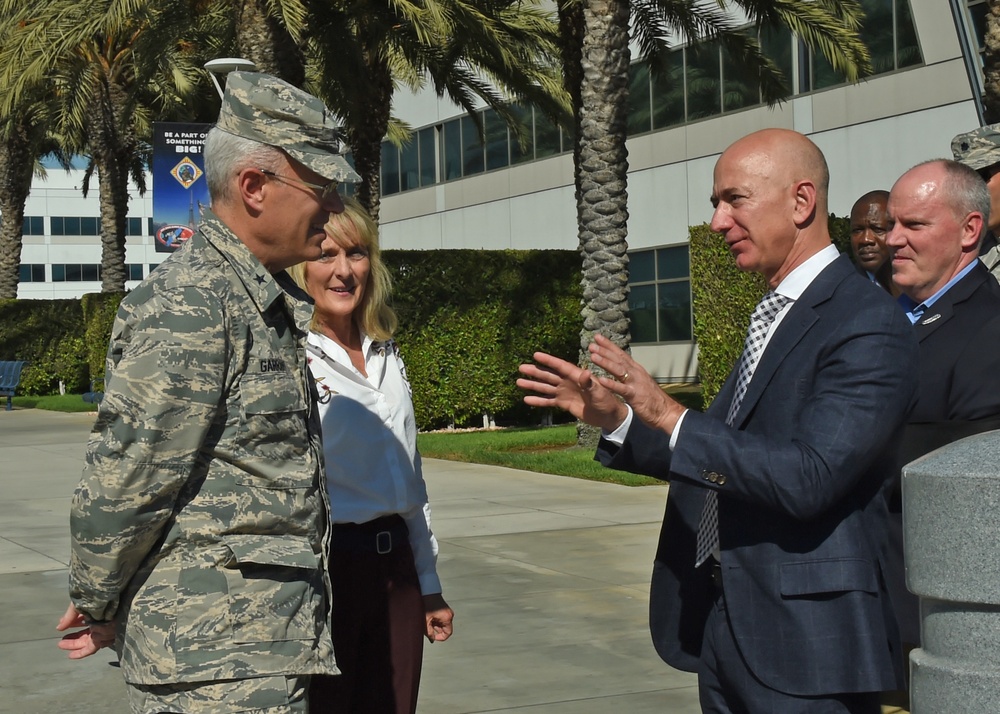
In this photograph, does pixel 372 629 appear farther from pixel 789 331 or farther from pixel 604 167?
pixel 604 167

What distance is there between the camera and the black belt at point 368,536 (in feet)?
11.2

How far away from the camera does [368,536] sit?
3.44 m

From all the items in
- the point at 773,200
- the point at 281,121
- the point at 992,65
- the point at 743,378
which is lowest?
the point at 743,378

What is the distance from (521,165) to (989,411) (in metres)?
28.3

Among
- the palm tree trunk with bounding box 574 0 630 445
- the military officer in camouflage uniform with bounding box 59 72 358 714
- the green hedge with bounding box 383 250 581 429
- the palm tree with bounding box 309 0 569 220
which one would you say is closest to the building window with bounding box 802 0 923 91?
the palm tree with bounding box 309 0 569 220

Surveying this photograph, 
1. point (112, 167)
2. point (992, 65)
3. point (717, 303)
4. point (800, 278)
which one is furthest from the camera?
point (112, 167)

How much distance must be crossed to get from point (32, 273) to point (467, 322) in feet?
228

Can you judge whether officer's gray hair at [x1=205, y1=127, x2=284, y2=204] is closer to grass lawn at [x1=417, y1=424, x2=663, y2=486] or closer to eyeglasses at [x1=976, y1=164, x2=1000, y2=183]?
eyeglasses at [x1=976, y1=164, x2=1000, y2=183]

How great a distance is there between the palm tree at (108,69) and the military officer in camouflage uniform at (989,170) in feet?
50.1

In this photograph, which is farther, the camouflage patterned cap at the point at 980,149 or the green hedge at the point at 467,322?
the green hedge at the point at 467,322

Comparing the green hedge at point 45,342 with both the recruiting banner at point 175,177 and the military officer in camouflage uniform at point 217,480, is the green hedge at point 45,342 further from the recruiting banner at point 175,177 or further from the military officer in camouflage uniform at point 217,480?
the military officer in camouflage uniform at point 217,480

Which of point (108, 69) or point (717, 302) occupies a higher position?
point (108, 69)

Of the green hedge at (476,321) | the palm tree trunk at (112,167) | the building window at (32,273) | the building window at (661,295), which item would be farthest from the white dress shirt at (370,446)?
the building window at (32,273)

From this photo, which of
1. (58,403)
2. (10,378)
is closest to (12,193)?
(58,403)
